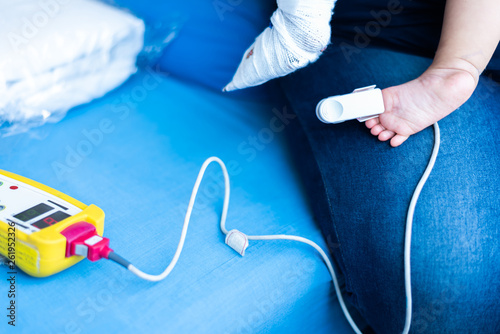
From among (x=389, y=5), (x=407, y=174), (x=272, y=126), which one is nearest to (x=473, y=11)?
(x=389, y=5)

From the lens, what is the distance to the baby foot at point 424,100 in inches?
20.5

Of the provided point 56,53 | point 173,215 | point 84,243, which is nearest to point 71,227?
point 84,243

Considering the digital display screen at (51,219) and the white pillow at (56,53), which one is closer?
the digital display screen at (51,219)

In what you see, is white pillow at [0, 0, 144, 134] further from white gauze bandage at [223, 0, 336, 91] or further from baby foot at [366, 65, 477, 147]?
baby foot at [366, 65, 477, 147]

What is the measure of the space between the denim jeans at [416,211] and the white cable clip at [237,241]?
0.43 feet

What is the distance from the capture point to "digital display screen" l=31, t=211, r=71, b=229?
1.47 ft

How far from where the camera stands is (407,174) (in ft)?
1.75

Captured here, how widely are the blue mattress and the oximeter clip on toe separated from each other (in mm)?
20

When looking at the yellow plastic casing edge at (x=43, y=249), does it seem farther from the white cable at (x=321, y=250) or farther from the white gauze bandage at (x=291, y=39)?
the white gauze bandage at (x=291, y=39)

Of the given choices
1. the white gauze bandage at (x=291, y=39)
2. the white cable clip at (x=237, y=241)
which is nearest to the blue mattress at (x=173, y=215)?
the white cable clip at (x=237, y=241)

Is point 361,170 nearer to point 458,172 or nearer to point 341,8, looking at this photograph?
point 458,172

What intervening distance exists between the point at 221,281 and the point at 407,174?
0.26 metres

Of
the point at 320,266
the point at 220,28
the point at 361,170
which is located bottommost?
the point at 320,266

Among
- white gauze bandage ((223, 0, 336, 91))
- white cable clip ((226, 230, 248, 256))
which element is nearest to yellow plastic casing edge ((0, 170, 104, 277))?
white cable clip ((226, 230, 248, 256))
